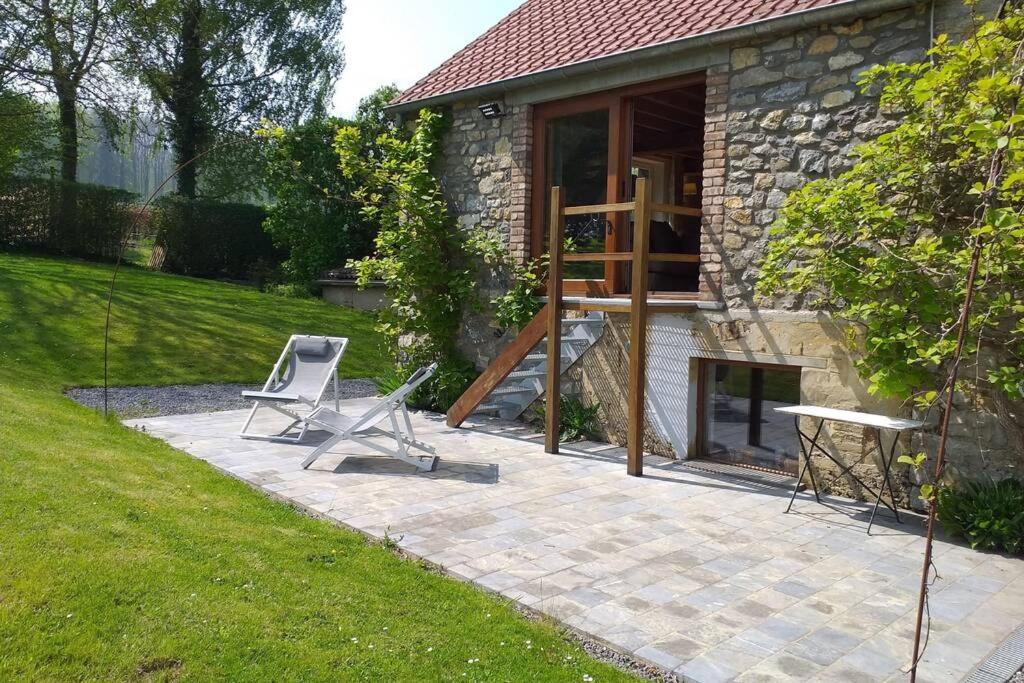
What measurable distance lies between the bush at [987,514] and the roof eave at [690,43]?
3446mm

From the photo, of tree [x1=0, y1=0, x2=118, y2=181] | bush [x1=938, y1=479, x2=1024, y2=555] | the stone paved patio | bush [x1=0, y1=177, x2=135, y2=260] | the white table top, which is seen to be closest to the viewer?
the stone paved patio

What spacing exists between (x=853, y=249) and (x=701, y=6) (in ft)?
10.7

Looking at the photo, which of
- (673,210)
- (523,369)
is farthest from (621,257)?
(523,369)

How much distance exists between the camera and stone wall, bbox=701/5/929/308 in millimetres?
5961

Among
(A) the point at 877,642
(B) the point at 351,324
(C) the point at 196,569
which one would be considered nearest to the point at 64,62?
(B) the point at 351,324

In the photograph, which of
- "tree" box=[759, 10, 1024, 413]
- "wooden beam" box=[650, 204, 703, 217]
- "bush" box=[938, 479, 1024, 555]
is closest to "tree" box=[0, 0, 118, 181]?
"wooden beam" box=[650, 204, 703, 217]

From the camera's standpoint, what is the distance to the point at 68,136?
20234mm

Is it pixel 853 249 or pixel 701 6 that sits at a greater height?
pixel 701 6

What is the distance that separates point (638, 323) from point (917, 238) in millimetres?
2133

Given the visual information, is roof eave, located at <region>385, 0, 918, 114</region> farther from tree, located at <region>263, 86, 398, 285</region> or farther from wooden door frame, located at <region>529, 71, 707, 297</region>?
tree, located at <region>263, 86, 398, 285</region>

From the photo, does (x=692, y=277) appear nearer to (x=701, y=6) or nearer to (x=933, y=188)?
(x=701, y=6)

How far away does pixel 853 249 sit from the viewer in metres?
5.58

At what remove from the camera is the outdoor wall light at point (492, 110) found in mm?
8789

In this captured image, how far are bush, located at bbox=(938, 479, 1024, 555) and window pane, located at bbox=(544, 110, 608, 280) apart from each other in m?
4.14
